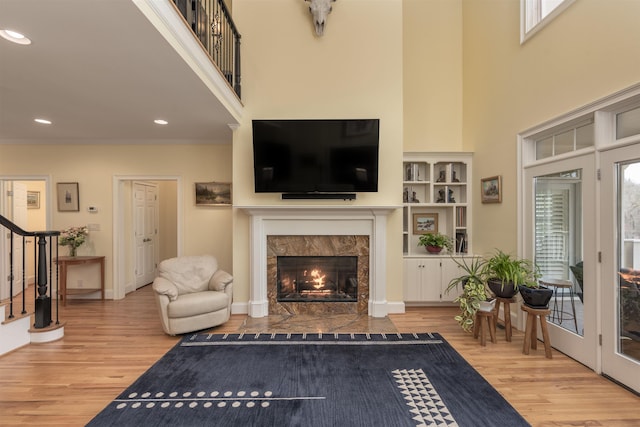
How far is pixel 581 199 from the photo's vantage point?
2.86 m

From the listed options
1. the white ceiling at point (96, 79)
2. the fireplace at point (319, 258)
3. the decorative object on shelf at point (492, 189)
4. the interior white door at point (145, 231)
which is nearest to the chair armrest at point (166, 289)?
the fireplace at point (319, 258)

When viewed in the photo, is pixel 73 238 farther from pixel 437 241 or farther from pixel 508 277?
pixel 508 277

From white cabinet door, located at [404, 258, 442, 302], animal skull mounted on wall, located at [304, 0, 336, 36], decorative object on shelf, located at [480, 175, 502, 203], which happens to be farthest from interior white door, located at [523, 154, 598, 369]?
animal skull mounted on wall, located at [304, 0, 336, 36]

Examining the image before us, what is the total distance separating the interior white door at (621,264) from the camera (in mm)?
2438

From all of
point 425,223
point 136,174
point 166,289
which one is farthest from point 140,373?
point 425,223

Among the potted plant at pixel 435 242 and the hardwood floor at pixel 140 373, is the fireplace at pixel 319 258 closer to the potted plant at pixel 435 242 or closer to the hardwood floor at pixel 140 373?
the hardwood floor at pixel 140 373

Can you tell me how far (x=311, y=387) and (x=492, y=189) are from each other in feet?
11.1

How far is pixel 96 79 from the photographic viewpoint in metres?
2.76

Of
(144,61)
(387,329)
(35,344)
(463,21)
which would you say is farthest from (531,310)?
(35,344)

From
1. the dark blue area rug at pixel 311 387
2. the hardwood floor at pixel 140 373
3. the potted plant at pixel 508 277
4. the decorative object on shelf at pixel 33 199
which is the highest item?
the decorative object on shelf at pixel 33 199

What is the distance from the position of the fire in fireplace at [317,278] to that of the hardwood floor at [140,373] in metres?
0.62

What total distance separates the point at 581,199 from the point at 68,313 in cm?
622

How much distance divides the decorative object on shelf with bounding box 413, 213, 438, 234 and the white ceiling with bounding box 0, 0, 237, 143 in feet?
10.2

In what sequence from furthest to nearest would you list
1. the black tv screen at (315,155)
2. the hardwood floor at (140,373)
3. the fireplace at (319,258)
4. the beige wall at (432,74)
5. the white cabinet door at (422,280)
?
1. the beige wall at (432,74)
2. the white cabinet door at (422,280)
3. the fireplace at (319,258)
4. the black tv screen at (315,155)
5. the hardwood floor at (140,373)
